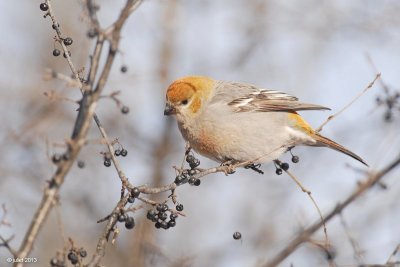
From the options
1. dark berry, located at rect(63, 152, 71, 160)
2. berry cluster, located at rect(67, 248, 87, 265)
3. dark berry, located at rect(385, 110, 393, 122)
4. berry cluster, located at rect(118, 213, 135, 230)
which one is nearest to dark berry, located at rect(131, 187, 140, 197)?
berry cluster, located at rect(118, 213, 135, 230)

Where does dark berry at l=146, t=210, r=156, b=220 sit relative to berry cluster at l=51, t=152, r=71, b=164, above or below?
above

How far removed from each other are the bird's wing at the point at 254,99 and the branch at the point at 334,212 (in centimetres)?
247

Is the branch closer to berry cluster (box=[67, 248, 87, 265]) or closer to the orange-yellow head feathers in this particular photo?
berry cluster (box=[67, 248, 87, 265])

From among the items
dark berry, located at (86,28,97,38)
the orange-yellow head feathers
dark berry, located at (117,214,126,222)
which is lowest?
dark berry, located at (117,214,126,222)

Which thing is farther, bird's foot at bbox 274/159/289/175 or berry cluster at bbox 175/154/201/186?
bird's foot at bbox 274/159/289/175

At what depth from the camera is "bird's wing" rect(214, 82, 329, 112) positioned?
639 centimetres

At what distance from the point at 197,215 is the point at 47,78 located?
9681mm

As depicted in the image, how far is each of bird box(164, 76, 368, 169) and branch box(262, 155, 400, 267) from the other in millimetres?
1935

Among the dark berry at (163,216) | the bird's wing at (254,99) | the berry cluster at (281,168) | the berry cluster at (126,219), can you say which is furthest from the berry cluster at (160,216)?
the bird's wing at (254,99)

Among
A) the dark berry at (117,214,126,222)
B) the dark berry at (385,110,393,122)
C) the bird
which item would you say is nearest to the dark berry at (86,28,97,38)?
the dark berry at (117,214,126,222)

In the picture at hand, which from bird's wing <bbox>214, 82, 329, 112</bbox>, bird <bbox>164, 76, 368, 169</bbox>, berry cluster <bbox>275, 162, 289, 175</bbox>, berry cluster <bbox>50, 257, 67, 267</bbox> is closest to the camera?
berry cluster <bbox>50, 257, 67, 267</bbox>

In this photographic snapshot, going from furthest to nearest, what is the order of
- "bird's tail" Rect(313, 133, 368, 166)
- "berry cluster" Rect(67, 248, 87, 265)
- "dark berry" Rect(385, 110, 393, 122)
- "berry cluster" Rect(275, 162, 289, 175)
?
"bird's tail" Rect(313, 133, 368, 166) < "berry cluster" Rect(275, 162, 289, 175) < "dark berry" Rect(385, 110, 393, 122) < "berry cluster" Rect(67, 248, 87, 265)

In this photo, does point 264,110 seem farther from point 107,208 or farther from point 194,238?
point 194,238

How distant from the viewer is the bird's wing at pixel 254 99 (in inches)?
252
